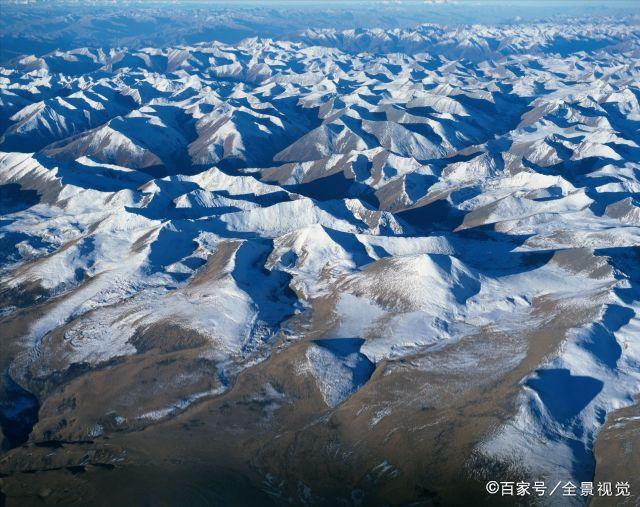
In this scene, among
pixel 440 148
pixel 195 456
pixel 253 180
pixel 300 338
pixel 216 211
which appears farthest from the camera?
pixel 440 148

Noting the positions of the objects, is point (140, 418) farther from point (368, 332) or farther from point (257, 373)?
point (368, 332)

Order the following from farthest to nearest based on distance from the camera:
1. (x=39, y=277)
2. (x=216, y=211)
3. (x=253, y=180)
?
(x=253, y=180)
(x=216, y=211)
(x=39, y=277)

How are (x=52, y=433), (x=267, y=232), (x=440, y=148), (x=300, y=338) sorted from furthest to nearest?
(x=440, y=148), (x=267, y=232), (x=300, y=338), (x=52, y=433)

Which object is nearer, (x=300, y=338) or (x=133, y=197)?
(x=300, y=338)

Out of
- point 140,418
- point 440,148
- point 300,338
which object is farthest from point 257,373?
point 440,148

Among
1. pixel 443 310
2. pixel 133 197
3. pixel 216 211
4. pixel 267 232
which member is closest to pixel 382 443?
pixel 443 310

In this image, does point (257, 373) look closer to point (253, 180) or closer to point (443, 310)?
point (443, 310)
